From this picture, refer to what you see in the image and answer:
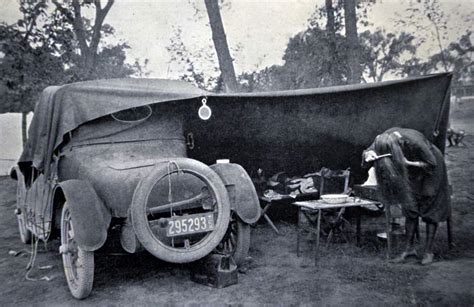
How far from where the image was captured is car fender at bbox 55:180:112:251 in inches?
161

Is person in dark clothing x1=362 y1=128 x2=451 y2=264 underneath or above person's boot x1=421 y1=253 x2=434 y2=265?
above

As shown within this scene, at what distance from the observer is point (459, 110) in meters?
27.6

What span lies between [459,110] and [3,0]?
27013mm

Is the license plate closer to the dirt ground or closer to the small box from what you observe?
the small box

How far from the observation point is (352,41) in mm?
10586

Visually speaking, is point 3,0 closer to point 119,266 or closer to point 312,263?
point 119,266

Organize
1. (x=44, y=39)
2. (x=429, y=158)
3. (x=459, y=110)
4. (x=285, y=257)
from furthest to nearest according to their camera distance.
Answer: (x=459, y=110)
(x=44, y=39)
(x=285, y=257)
(x=429, y=158)

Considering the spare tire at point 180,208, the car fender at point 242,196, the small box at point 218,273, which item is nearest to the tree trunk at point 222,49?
the car fender at point 242,196

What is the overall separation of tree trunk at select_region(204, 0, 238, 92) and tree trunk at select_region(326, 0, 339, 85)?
3127 millimetres

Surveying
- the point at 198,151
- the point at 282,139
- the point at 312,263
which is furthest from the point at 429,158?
the point at 198,151

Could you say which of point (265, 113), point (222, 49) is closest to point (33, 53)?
point (222, 49)

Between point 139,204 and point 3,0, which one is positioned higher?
point 3,0

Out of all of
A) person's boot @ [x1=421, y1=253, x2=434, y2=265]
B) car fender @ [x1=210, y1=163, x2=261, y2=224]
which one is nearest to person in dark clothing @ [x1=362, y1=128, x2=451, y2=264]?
person's boot @ [x1=421, y1=253, x2=434, y2=265]

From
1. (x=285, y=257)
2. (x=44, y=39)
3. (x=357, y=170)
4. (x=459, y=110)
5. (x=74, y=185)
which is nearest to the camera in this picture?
(x=74, y=185)
